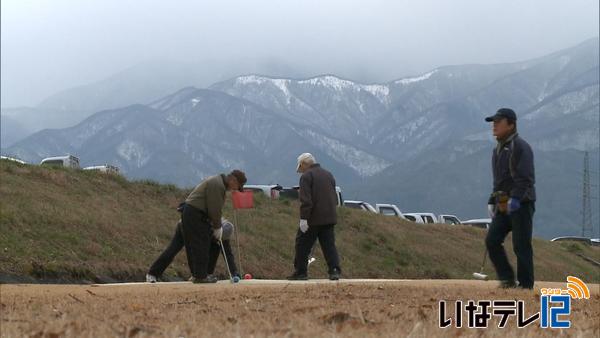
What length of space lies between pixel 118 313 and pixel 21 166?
2035cm

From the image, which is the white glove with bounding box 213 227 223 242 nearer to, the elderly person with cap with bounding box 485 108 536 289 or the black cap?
the elderly person with cap with bounding box 485 108 536 289

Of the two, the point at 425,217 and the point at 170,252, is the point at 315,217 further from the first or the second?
the point at 425,217

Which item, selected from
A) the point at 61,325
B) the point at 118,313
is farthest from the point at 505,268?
the point at 61,325

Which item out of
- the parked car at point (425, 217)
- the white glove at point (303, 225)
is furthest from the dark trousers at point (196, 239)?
the parked car at point (425, 217)

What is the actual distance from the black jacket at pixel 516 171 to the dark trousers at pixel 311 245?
3.50 meters

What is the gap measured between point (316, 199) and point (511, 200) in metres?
3.96

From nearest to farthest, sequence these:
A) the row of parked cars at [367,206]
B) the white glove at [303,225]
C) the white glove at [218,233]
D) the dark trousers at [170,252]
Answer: the white glove at [218,233] → the dark trousers at [170,252] → the white glove at [303,225] → the row of parked cars at [367,206]

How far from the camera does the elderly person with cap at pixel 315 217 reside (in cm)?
1439

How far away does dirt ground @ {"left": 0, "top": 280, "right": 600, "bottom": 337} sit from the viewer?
20.2ft

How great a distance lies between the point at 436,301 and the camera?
884 cm

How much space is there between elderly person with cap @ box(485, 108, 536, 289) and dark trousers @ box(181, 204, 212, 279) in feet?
12.2

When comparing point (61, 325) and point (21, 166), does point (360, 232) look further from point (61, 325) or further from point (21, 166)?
point (61, 325)

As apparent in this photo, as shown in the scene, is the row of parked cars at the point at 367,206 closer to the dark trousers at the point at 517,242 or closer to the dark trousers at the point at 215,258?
the dark trousers at the point at 215,258

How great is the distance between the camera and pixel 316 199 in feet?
47.6
